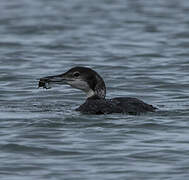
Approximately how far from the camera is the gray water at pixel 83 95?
10.1 metres

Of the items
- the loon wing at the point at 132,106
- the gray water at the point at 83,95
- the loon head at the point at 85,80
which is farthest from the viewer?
the loon head at the point at 85,80

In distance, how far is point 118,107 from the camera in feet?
41.2

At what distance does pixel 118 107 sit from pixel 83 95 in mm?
3088

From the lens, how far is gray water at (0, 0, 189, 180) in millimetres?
10078

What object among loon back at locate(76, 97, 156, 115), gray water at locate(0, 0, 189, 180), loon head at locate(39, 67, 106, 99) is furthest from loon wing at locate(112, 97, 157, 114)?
loon head at locate(39, 67, 106, 99)

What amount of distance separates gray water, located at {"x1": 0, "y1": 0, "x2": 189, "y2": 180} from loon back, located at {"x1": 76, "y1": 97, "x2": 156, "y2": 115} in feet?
0.39

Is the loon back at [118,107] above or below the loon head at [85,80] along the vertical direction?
below

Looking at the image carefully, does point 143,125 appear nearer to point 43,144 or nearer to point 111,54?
point 43,144

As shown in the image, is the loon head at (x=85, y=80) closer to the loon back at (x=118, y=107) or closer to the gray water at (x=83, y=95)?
the gray water at (x=83, y=95)

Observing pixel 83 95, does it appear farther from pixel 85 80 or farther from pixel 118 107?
pixel 118 107

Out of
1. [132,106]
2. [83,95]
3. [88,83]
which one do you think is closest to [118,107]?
[132,106]

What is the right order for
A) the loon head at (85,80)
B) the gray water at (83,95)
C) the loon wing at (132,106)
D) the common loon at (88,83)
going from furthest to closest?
the loon head at (85,80), the common loon at (88,83), the loon wing at (132,106), the gray water at (83,95)

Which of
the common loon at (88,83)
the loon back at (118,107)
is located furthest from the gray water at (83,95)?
the common loon at (88,83)

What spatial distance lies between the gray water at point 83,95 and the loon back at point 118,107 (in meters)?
0.12
